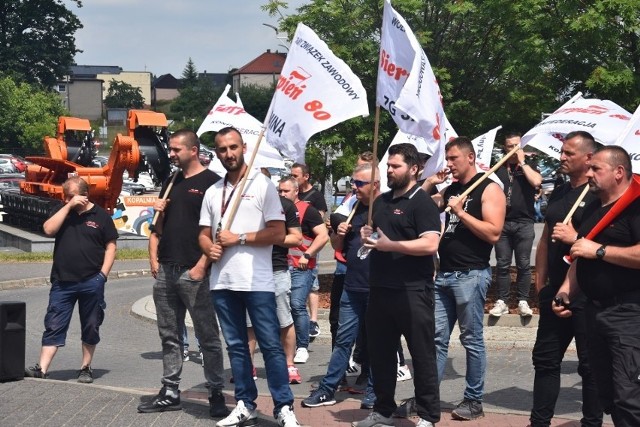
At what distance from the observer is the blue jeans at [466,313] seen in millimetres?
8234

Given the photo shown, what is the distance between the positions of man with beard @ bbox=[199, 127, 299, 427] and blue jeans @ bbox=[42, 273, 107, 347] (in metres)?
2.86

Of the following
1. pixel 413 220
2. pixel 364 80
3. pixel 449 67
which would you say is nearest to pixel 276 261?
pixel 413 220

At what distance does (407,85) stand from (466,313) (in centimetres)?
172

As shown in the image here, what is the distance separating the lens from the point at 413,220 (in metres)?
7.52

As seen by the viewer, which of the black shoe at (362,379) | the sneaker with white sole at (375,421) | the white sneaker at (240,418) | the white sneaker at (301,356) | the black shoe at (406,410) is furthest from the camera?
the white sneaker at (301,356)

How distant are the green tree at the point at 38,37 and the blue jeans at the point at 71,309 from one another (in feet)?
275

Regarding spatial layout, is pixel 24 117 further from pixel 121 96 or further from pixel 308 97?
pixel 121 96

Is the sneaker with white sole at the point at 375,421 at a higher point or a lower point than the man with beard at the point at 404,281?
lower

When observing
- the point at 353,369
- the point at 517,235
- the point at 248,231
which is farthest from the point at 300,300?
the point at 248,231

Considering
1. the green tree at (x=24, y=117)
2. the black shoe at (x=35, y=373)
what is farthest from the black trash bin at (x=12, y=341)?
the green tree at (x=24, y=117)

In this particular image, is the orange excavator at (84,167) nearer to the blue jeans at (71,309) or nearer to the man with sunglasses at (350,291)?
the blue jeans at (71,309)

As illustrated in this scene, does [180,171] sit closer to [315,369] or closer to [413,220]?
[413,220]

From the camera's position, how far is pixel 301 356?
11.2 metres

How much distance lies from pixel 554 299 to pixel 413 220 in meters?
1.04
